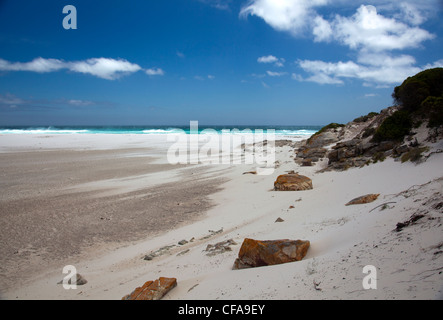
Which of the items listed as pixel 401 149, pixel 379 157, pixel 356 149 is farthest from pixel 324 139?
pixel 401 149

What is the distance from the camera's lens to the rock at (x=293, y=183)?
1060 centimetres

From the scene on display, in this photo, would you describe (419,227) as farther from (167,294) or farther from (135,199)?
(135,199)

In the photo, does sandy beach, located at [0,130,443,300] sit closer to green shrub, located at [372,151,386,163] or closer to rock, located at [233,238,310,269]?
rock, located at [233,238,310,269]

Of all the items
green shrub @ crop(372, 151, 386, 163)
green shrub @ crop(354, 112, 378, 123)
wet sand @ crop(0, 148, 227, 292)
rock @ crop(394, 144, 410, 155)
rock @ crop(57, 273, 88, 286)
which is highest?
green shrub @ crop(354, 112, 378, 123)

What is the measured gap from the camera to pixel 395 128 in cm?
1160

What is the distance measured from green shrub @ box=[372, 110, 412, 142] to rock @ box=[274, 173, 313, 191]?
4219mm

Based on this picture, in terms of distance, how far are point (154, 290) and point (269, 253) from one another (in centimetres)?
180

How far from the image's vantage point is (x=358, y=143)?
1334 centimetres

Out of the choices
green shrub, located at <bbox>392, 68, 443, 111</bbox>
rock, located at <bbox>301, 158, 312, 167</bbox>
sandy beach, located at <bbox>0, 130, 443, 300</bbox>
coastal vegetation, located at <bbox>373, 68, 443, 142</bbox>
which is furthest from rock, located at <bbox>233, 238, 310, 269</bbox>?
rock, located at <bbox>301, 158, 312, 167</bbox>

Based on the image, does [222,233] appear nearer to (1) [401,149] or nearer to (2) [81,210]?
(2) [81,210]

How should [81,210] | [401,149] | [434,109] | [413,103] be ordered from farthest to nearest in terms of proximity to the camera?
[413,103] → [434,109] → [401,149] → [81,210]

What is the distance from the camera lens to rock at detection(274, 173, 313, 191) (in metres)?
10.6

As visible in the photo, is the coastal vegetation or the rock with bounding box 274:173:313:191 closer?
the rock with bounding box 274:173:313:191
